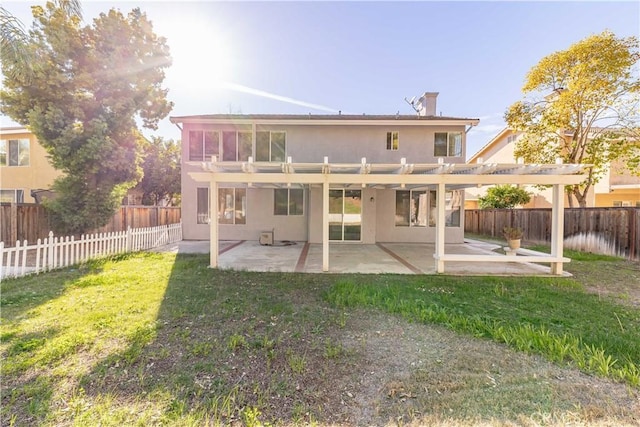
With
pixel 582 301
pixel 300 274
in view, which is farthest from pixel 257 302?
pixel 582 301

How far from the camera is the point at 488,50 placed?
37.1ft

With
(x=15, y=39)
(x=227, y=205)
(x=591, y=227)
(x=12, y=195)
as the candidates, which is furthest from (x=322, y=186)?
(x=12, y=195)

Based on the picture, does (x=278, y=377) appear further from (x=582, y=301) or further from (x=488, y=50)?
(x=488, y=50)

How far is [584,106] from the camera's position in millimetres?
11336

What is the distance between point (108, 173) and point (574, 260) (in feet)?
51.6

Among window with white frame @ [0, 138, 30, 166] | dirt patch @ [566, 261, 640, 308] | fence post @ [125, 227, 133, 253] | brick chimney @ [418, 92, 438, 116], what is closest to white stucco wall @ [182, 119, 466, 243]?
brick chimney @ [418, 92, 438, 116]

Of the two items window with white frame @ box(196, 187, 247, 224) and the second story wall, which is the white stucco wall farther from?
window with white frame @ box(196, 187, 247, 224)

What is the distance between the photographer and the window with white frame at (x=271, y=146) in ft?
41.0

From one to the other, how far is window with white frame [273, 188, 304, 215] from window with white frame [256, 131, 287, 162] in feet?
4.71

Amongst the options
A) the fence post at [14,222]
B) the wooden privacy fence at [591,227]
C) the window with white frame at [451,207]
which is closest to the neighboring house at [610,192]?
the wooden privacy fence at [591,227]

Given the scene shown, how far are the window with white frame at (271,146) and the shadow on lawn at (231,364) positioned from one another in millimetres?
8383

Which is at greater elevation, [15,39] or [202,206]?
[15,39]

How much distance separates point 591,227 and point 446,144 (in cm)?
596

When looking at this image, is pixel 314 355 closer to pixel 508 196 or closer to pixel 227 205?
pixel 227 205
